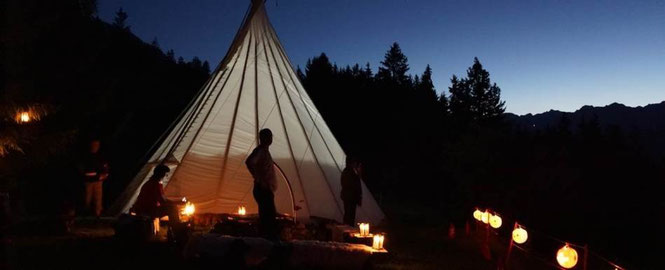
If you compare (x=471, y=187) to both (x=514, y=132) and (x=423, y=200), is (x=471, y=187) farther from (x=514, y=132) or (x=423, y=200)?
(x=423, y=200)

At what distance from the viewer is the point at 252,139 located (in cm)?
976

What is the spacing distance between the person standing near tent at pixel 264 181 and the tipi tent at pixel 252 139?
10.8ft

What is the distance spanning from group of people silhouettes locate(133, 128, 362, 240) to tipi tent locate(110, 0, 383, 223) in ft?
4.54

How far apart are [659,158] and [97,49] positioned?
16.1 metres

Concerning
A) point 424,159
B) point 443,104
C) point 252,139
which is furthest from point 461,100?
point 252,139

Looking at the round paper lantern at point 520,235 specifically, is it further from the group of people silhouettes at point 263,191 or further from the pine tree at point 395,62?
the pine tree at point 395,62

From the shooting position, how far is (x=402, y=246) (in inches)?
302

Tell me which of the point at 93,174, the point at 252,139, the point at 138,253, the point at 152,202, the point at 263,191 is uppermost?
the point at 252,139

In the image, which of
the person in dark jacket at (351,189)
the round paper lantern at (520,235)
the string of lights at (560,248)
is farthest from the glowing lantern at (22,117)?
the round paper lantern at (520,235)

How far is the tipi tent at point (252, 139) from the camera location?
9430 mm

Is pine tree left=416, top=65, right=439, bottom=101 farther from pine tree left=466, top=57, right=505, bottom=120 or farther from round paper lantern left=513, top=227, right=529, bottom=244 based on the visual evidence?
round paper lantern left=513, top=227, right=529, bottom=244

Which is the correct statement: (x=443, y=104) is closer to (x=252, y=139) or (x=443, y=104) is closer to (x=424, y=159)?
(x=424, y=159)

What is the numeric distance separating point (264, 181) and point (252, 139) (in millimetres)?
3807

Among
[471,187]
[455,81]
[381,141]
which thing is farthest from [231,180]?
[455,81]
